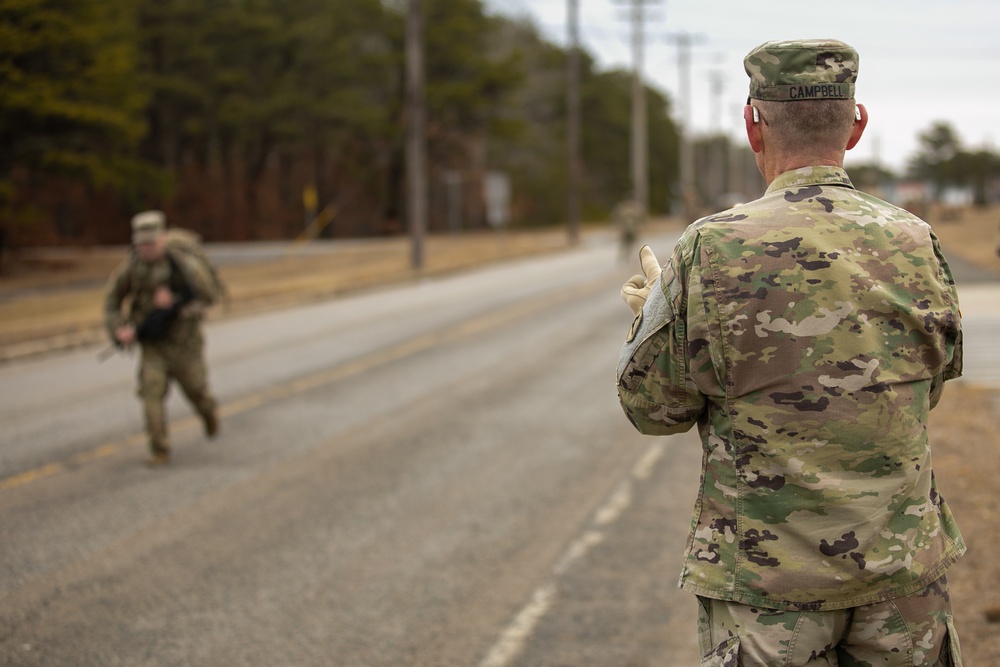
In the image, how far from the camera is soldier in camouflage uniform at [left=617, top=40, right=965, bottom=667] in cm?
260

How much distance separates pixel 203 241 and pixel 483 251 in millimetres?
13240

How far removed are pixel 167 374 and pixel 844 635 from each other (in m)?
7.26

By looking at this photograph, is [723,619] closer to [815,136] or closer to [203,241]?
[815,136]

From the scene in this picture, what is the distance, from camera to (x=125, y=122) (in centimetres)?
3225

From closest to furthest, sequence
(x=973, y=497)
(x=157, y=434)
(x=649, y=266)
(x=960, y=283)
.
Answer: (x=649, y=266) → (x=973, y=497) → (x=157, y=434) → (x=960, y=283)

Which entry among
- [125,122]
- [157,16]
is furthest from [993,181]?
[125,122]

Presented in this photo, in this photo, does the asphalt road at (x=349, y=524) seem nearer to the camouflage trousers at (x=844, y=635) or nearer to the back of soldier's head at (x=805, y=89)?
the camouflage trousers at (x=844, y=635)

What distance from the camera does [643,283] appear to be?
2979 mm

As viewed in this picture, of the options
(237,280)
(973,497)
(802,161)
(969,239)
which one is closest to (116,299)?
(973,497)

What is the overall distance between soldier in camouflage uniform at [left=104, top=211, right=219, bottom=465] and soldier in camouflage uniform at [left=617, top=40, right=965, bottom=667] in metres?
6.80

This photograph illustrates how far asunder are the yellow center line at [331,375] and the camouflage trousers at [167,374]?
62 centimetres

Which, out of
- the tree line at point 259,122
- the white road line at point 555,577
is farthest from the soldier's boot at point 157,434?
the tree line at point 259,122

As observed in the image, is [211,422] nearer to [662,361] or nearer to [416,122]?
[662,361]

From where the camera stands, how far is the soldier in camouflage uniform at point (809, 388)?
2602mm
